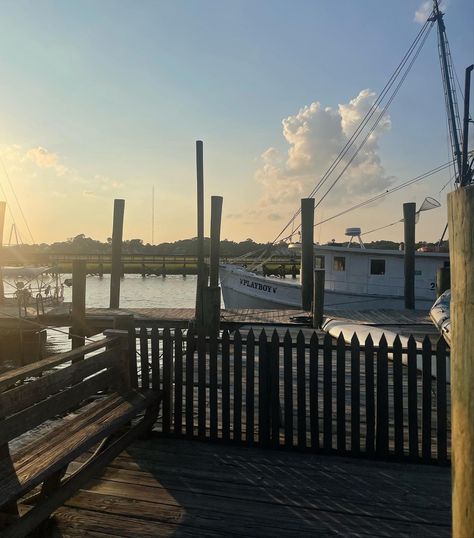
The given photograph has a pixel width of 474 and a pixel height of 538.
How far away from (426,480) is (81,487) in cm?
309

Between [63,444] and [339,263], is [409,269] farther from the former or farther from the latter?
[63,444]

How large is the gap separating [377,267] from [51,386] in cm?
1889

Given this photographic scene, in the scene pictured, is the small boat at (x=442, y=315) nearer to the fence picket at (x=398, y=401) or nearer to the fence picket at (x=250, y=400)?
the fence picket at (x=398, y=401)

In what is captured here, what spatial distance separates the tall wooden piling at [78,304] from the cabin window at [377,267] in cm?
1272

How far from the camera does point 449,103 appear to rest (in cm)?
2036

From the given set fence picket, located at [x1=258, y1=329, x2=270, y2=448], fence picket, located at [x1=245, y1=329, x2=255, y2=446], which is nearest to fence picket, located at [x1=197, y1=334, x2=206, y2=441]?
fence picket, located at [x1=245, y1=329, x2=255, y2=446]

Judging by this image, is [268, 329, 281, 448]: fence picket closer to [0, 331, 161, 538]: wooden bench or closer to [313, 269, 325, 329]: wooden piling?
[0, 331, 161, 538]: wooden bench

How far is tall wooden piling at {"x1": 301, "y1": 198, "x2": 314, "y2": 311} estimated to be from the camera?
17.5 m

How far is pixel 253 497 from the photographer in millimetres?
3832

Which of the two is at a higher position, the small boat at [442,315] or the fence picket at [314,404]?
the small boat at [442,315]

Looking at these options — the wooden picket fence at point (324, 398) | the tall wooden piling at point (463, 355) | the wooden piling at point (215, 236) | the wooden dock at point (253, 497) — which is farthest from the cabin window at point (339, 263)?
the tall wooden piling at point (463, 355)

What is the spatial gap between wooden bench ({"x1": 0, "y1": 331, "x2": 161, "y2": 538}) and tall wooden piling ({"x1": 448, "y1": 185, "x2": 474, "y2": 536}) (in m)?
2.57

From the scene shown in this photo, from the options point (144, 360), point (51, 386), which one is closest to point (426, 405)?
point (144, 360)

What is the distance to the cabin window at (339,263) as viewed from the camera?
69.2 ft
